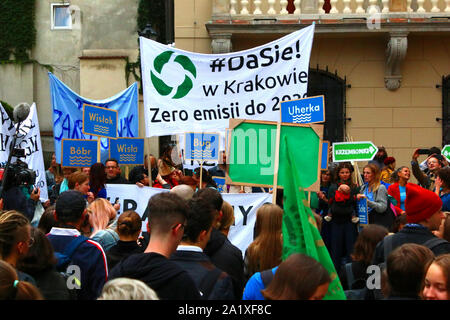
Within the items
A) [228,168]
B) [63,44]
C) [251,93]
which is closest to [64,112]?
[251,93]

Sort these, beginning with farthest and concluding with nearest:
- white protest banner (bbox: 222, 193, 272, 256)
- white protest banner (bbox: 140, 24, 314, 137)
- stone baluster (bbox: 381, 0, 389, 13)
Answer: stone baluster (bbox: 381, 0, 389, 13) < white protest banner (bbox: 140, 24, 314, 137) < white protest banner (bbox: 222, 193, 272, 256)

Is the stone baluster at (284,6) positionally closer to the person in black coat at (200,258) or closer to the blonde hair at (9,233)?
the person in black coat at (200,258)

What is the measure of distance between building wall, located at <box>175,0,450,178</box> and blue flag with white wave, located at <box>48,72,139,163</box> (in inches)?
170

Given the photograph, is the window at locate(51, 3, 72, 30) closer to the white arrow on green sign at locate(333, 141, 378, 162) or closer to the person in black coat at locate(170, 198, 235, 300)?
the white arrow on green sign at locate(333, 141, 378, 162)

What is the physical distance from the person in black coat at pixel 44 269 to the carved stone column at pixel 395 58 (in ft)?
38.8

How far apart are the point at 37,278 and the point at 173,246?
0.87m

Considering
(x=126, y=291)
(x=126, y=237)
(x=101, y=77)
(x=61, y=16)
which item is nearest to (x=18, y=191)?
(x=126, y=237)

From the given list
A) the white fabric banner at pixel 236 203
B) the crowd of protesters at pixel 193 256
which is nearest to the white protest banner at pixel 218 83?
the white fabric banner at pixel 236 203

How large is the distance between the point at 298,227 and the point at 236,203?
12.9 feet

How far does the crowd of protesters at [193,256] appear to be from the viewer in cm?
313

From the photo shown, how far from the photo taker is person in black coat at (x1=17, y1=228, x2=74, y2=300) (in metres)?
3.99

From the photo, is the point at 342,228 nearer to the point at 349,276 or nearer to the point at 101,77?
the point at 349,276

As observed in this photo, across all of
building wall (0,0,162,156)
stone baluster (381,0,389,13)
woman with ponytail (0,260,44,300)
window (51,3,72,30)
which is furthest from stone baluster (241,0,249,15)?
woman with ponytail (0,260,44,300)
